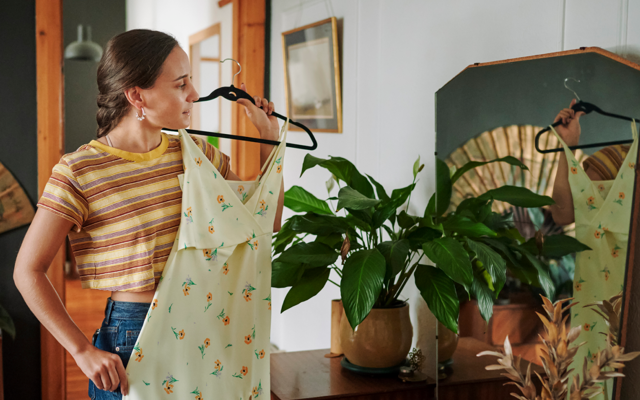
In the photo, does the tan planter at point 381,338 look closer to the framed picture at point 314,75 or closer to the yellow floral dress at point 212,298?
the yellow floral dress at point 212,298

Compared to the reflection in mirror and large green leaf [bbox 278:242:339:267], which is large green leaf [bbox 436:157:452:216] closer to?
the reflection in mirror

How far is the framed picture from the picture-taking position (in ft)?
7.68

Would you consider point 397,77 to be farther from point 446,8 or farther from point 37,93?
point 37,93

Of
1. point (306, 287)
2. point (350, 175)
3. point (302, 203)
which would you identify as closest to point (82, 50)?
point (302, 203)

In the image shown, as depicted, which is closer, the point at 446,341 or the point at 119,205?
the point at 119,205

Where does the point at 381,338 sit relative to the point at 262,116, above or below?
below

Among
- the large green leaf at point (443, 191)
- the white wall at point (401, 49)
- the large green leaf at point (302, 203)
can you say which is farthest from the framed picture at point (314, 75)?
the large green leaf at point (443, 191)

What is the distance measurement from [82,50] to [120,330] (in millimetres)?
1837

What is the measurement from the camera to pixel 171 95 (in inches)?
45.7

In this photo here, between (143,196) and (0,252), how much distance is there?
172 centimetres

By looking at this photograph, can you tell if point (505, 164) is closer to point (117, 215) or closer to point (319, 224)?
point (319, 224)

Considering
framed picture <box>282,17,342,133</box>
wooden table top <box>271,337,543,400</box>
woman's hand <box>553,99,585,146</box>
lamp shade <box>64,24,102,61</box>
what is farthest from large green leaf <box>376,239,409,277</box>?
lamp shade <box>64,24,102,61</box>

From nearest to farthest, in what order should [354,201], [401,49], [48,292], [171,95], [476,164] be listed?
[48,292] < [171,95] < [354,201] < [476,164] < [401,49]

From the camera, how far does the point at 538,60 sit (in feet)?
4.57
